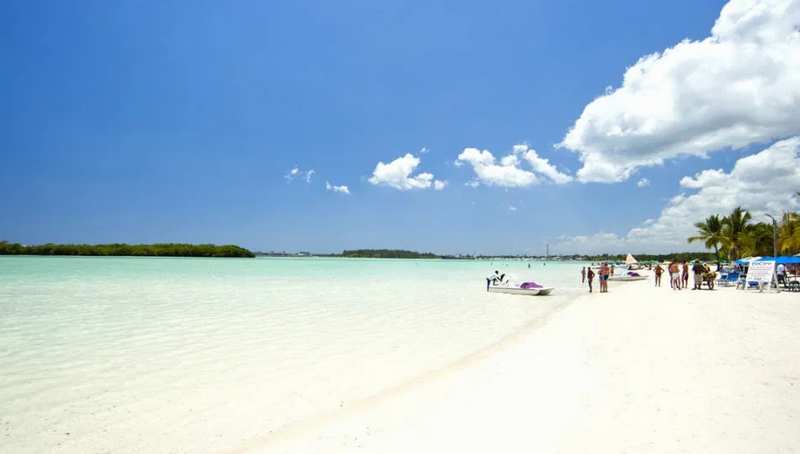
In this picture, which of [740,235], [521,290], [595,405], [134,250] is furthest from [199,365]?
[134,250]

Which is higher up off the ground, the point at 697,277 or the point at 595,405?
the point at 697,277

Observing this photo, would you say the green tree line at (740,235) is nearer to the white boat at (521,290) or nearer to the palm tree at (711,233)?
the palm tree at (711,233)

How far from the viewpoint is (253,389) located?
5.95m

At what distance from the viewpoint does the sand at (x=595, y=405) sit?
148 inches

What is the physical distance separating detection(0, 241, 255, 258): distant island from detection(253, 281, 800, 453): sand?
151 meters

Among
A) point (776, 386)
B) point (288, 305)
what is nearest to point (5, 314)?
point (288, 305)

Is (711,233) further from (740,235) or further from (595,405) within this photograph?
(595,405)

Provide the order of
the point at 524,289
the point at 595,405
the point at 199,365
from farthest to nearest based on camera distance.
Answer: the point at 524,289 → the point at 199,365 → the point at 595,405

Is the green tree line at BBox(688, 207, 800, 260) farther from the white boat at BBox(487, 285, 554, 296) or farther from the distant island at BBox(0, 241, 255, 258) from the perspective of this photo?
the distant island at BBox(0, 241, 255, 258)

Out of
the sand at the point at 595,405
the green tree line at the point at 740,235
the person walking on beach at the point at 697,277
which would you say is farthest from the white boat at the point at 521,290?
the green tree line at the point at 740,235

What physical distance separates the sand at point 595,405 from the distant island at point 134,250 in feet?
497

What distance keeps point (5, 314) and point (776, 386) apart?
1822cm

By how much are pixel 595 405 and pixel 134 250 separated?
155067mm

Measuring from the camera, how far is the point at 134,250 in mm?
131875
